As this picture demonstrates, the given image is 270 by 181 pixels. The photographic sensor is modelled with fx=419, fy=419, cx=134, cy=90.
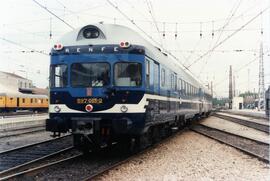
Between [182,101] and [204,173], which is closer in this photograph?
[204,173]

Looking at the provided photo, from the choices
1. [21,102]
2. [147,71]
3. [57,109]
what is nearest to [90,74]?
[57,109]

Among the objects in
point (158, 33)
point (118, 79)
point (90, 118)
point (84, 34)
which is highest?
point (158, 33)

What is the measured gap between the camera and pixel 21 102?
55.0m

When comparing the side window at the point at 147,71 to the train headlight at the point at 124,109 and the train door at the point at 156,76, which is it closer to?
the train door at the point at 156,76

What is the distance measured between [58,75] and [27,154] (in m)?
2.77

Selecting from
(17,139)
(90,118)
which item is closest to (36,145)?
(17,139)

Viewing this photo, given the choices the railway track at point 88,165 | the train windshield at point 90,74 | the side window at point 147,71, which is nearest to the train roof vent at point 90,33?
the train windshield at point 90,74

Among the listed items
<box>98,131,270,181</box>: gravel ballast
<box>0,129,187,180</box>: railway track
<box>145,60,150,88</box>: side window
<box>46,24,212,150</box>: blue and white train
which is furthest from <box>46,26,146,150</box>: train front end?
<box>98,131,270,181</box>: gravel ballast

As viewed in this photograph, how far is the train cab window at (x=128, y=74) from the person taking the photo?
11.0 m

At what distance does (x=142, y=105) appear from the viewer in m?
10.9

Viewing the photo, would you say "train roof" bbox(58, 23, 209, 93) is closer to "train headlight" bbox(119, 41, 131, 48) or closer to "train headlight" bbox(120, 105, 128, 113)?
"train headlight" bbox(119, 41, 131, 48)

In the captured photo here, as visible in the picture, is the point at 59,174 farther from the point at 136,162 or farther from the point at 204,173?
the point at 204,173

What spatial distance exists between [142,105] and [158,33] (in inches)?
515

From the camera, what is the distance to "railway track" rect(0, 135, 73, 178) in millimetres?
10266
